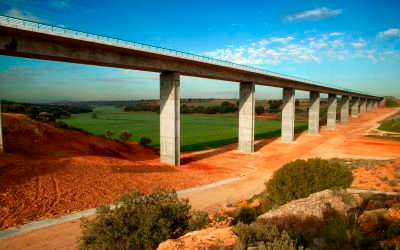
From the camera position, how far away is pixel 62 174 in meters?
20.1

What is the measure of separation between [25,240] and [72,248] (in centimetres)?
239

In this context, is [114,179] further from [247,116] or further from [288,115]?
[288,115]

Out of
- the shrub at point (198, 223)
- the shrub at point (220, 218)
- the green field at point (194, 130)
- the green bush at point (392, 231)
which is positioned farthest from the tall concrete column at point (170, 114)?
the green bush at point (392, 231)

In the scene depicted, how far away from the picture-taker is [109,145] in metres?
35.5

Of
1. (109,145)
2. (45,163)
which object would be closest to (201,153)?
(109,145)

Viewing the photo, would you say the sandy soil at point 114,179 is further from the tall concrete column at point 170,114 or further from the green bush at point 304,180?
the green bush at point 304,180

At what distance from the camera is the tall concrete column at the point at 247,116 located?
40125mm

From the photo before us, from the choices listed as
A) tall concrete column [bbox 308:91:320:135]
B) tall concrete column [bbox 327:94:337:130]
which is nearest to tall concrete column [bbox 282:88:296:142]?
tall concrete column [bbox 308:91:320:135]

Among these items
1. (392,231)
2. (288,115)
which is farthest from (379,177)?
(288,115)

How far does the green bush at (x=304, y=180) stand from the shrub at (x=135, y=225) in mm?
7635

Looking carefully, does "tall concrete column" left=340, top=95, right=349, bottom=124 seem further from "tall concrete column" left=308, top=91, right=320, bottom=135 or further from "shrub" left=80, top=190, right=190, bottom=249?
"shrub" left=80, top=190, right=190, bottom=249

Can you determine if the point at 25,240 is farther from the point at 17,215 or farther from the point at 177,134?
the point at 177,134

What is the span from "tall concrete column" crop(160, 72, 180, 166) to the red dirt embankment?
1.89 meters

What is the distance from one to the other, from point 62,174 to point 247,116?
2701 cm
